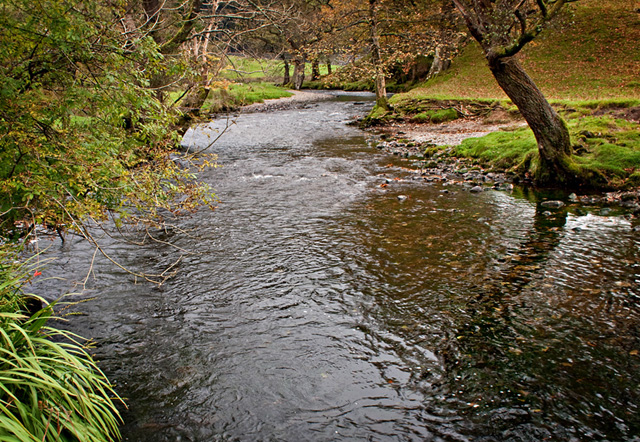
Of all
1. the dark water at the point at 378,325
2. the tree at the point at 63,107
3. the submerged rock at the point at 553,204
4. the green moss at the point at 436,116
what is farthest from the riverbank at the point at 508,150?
the tree at the point at 63,107

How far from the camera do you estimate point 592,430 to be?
4.75m

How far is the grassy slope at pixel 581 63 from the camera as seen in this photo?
27312 mm

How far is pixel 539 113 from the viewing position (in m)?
13.4

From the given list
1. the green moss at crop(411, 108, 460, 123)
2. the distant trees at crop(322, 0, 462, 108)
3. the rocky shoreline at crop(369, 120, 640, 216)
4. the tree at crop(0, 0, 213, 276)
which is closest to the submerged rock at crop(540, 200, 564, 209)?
the rocky shoreline at crop(369, 120, 640, 216)

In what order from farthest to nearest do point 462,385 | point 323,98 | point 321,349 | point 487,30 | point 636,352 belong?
point 323,98
point 487,30
point 321,349
point 636,352
point 462,385

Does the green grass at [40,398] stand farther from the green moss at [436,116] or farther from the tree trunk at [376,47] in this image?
the tree trunk at [376,47]

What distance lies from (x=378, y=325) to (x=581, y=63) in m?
34.1

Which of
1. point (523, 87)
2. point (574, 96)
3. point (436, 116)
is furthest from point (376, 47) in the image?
point (523, 87)

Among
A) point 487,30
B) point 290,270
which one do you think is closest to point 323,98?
point 487,30

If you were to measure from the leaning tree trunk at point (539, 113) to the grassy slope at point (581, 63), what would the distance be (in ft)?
43.3

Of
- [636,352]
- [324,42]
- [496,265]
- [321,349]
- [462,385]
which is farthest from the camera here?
[324,42]

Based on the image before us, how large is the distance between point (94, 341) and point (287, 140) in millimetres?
19047

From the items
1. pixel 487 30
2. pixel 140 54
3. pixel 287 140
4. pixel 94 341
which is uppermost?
pixel 487 30

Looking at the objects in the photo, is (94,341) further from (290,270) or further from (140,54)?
(140,54)
